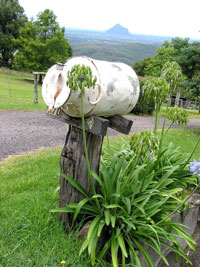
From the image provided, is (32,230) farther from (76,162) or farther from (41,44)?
(41,44)

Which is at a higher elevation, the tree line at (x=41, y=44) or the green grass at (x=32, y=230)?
the tree line at (x=41, y=44)

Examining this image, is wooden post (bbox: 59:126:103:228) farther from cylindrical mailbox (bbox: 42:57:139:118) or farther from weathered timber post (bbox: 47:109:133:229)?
cylindrical mailbox (bbox: 42:57:139:118)

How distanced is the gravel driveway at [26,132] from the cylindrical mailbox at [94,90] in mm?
3552

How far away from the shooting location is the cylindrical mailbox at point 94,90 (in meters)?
2.28

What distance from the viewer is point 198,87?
35.3 ft

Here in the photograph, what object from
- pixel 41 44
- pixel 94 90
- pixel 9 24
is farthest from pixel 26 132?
pixel 9 24

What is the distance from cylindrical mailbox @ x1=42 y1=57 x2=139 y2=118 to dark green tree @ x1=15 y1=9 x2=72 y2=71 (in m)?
37.7

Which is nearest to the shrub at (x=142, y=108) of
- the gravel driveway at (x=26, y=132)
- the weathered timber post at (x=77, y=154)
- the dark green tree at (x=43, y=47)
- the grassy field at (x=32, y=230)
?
the gravel driveway at (x=26, y=132)

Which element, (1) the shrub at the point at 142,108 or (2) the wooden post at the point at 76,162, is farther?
(1) the shrub at the point at 142,108

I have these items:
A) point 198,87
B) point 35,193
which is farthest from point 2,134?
point 198,87

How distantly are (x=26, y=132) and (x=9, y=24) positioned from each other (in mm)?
49996

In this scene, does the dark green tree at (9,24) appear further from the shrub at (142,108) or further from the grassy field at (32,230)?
the grassy field at (32,230)

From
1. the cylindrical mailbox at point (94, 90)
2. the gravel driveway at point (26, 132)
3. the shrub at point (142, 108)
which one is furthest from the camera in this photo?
the shrub at point (142, 108)

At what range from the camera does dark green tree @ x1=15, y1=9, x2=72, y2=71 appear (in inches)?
1531
